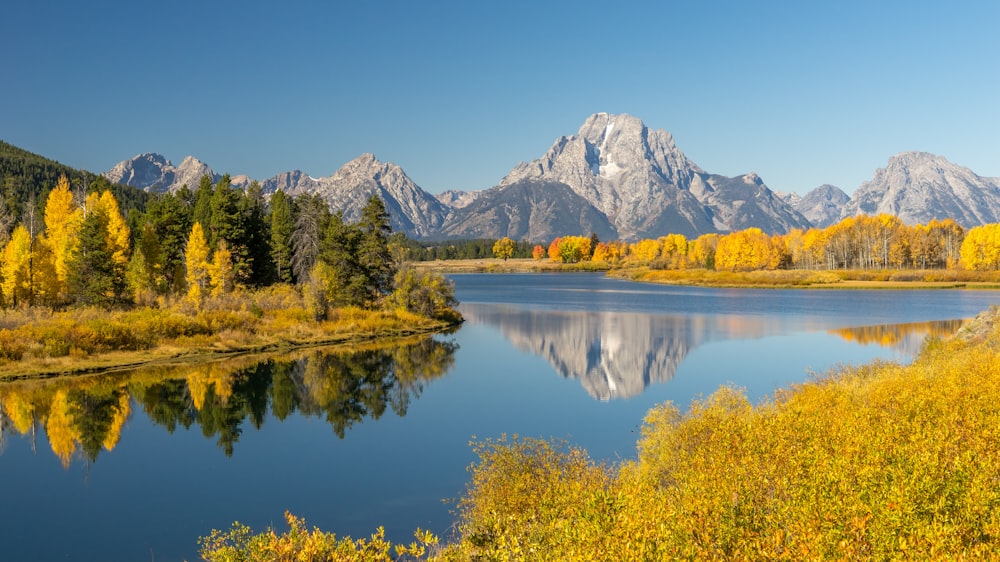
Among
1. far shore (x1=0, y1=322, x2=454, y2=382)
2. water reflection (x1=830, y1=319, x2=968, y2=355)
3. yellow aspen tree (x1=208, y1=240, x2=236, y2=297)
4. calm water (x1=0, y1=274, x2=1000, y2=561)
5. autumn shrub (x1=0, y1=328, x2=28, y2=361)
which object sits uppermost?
yellow aspen tree (x1=208, y1=240, x2=236, y2=297)

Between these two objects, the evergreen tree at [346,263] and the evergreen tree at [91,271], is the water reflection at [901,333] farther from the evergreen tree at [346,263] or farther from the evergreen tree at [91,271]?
the evergreen tree at [91,271]

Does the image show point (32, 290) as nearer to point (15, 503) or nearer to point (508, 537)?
point (15, 503)

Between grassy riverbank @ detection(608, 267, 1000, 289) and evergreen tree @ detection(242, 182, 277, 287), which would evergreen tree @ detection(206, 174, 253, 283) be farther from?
grassy riverbank @ detection(608, 267, 1000, 289)

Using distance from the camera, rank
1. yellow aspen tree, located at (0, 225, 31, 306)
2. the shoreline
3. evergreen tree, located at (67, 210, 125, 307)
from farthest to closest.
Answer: yellow aspen tree, located at (0, 225, 31, 306)
evergreen tree, located at (67, 210, 125, 307)
the shoreline

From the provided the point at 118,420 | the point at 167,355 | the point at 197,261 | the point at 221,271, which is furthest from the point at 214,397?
the point at 221,271

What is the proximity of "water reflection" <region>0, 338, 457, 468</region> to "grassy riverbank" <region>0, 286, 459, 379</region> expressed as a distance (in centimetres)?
340

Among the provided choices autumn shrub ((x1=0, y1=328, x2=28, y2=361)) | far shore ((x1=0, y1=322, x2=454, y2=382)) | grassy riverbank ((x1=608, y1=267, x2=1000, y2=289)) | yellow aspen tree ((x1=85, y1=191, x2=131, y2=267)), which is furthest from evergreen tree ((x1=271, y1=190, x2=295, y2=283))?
A: grassy riverbank ((x1=608, y1=267, x2=1000, y2=289))

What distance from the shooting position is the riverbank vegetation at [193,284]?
55031 millimetres

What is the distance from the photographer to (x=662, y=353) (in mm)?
62719

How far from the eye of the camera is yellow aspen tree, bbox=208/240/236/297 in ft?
259

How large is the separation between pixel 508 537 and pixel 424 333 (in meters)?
65.4

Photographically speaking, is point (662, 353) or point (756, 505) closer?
point (756, 505)

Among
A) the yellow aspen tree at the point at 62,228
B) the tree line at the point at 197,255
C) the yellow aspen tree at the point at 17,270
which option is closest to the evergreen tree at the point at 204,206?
the tree line at the point at 197,255

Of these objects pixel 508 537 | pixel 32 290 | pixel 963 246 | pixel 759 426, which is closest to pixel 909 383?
pixel 759 426
